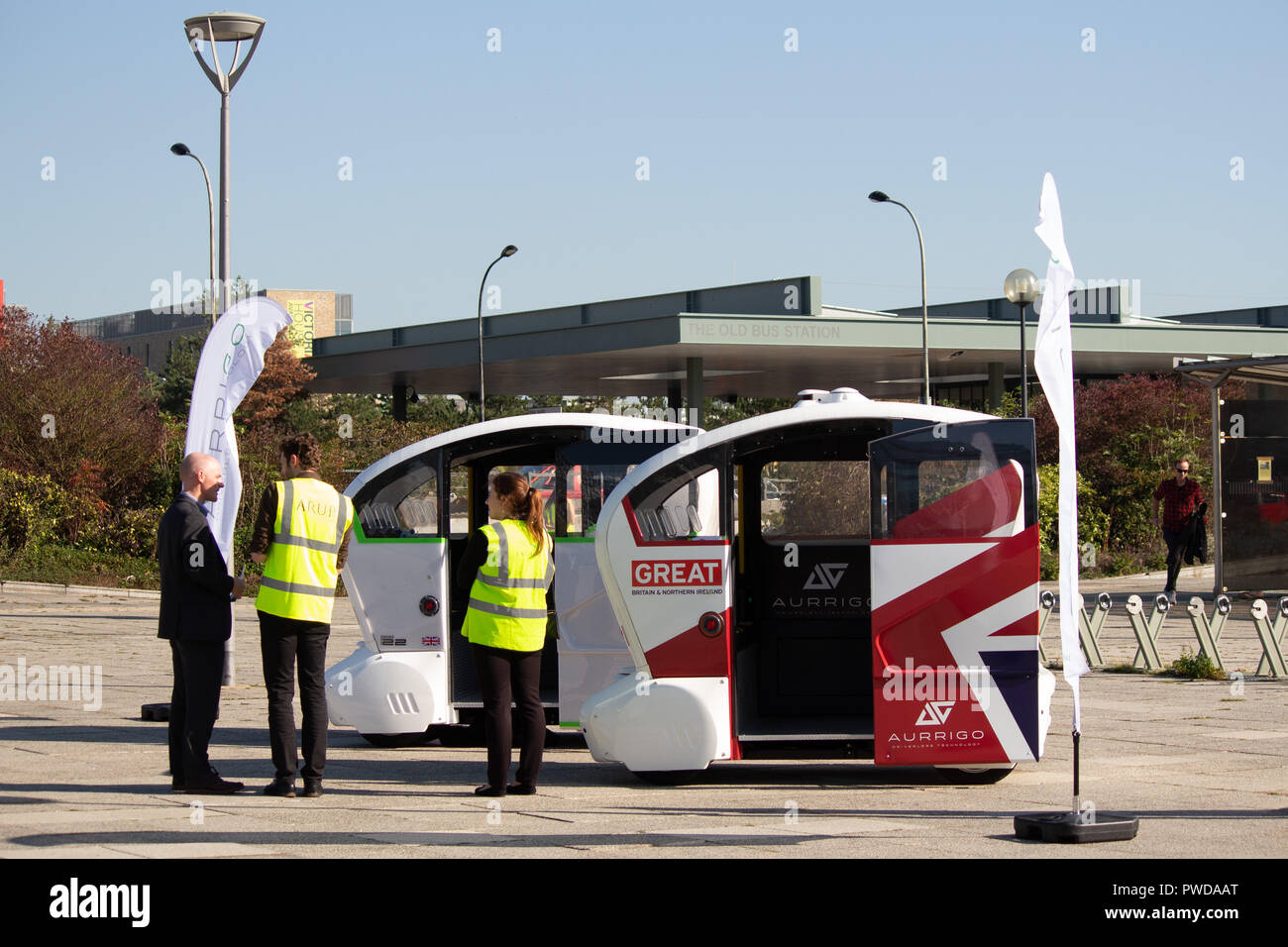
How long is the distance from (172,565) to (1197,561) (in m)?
23.7

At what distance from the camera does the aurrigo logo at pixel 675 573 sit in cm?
903

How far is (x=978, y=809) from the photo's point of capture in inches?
325

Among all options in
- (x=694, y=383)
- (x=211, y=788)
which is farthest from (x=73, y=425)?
(x=211, y=788)

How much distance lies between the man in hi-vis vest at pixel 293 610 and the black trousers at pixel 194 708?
0.37 meters

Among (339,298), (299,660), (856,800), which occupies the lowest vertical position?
(856,800)

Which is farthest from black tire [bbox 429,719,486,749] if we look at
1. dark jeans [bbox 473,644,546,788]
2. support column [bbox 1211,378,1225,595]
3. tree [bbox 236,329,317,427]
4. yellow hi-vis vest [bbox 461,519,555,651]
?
tree [bbox 236,329,317,427]

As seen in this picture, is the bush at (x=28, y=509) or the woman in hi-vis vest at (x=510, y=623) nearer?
the woman in hi-vis vest at (x=510, y=623)

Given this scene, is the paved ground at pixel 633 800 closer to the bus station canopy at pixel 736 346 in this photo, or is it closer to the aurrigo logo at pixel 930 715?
the aurrigo logo at pixel 930 715

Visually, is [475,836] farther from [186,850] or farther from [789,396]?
[789,396]

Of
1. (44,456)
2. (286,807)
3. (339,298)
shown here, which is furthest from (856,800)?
(339,298)

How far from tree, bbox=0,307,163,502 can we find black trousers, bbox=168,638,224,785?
22.1 meters

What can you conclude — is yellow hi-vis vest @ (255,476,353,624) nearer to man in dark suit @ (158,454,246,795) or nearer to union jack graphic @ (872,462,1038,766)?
man in dark suit @ (158,454,246,795)

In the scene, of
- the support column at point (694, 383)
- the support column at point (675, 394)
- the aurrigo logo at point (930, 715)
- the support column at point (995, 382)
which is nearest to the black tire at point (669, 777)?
the aurrigo logo at point (930, 715)

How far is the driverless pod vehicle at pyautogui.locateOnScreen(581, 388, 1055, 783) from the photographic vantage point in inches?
345
